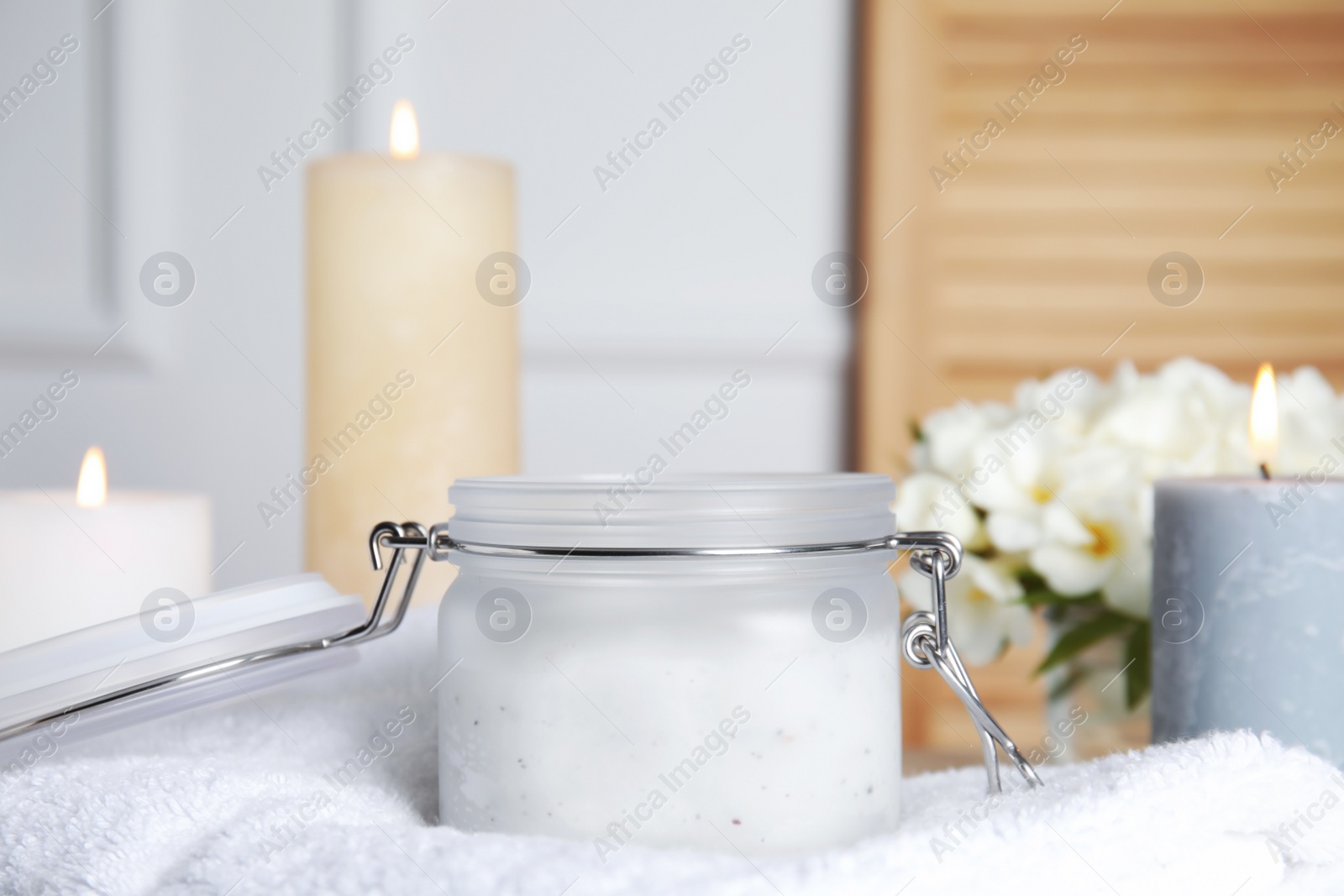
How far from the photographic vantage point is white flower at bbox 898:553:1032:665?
56 cm

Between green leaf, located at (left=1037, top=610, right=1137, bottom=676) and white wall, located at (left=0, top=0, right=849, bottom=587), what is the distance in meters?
0.46

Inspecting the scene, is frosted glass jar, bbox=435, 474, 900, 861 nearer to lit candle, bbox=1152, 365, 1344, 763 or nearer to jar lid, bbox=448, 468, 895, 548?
jar lid, bbox=448, 468, 895, 548

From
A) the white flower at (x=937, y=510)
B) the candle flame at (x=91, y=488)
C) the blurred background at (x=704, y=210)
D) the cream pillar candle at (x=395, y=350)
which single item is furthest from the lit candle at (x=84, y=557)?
the blurred background at (x=704, y=210)

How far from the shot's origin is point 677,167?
37.6 inches

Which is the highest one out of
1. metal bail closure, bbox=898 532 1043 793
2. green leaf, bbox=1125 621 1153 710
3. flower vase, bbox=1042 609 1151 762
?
metal bail closure, bbox=898 532 1043 793

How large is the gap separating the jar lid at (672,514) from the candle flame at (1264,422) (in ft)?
0.66

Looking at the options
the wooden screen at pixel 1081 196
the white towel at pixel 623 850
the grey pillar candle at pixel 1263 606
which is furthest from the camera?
the wooden screen at pixel 1081 196

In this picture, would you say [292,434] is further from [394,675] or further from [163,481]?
[394,675]

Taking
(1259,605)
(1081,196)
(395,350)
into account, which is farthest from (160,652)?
(1081,196)

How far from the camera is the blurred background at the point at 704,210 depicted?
90cm

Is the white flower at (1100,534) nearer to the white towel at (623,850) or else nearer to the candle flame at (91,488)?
the white towel at (623,850)

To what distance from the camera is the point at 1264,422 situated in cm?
43

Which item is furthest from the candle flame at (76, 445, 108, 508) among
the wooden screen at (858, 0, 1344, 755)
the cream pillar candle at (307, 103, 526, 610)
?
the wooden screen at (858, 0, 1344, 755)

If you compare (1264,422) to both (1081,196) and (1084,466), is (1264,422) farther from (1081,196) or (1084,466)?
(1081,196)
